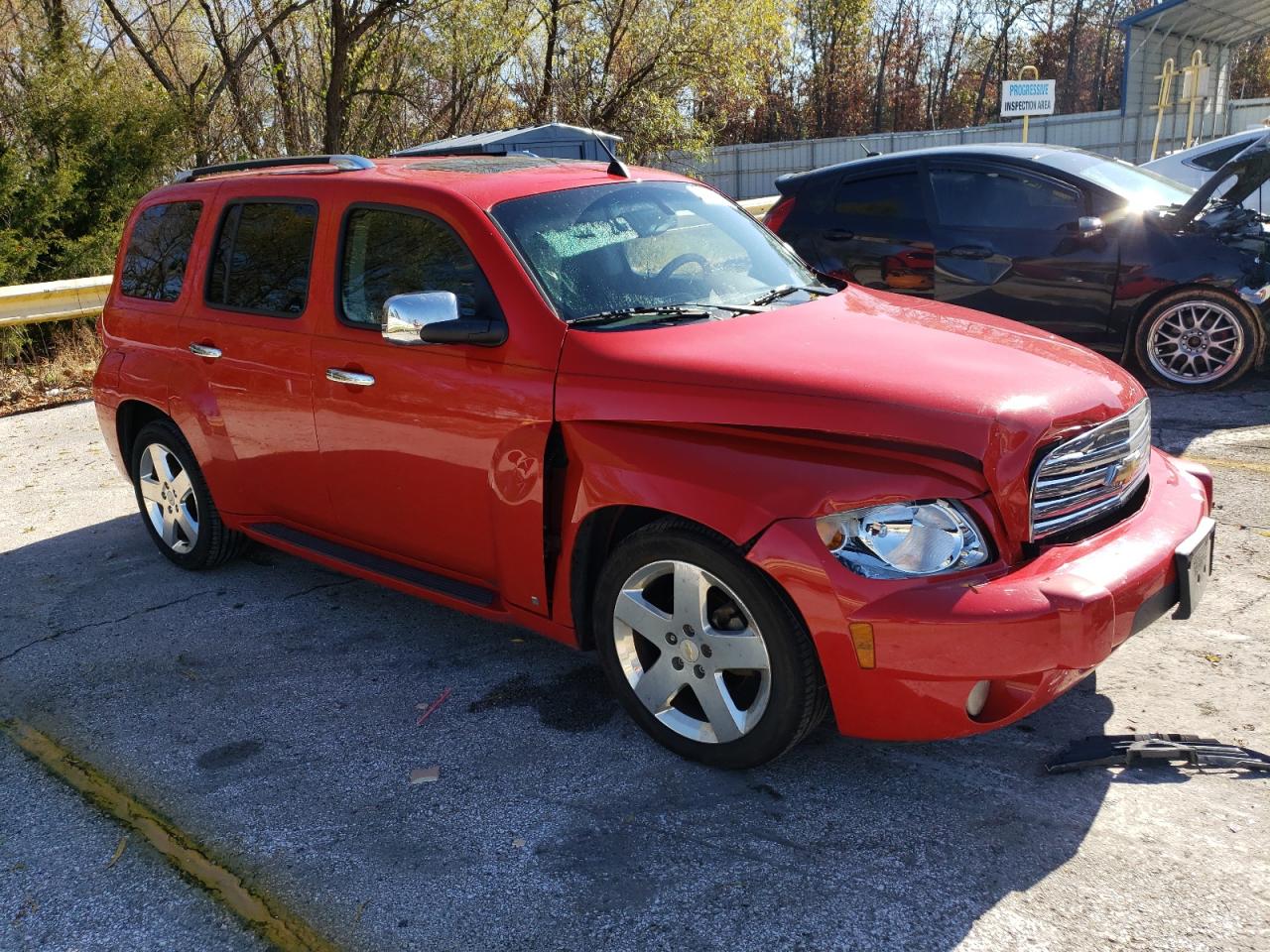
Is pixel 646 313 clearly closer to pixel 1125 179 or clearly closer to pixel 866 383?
pixel 866 383

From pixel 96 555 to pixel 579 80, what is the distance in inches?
598

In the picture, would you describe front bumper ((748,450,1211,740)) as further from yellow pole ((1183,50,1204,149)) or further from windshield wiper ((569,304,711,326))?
yellow pole ((1183,50,1204,149))

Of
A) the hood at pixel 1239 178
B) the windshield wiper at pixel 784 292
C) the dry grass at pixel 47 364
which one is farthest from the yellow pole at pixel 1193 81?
Result: the windshield wiper at pixel 784 292

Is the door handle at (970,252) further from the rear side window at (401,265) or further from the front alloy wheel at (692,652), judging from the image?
the front alloy wheel at (692,652)

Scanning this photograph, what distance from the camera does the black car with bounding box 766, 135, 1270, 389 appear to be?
24.0 ft

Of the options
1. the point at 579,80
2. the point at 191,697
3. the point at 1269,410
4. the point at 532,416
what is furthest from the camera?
the point at 579,80

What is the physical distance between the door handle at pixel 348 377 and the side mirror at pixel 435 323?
0.40 m

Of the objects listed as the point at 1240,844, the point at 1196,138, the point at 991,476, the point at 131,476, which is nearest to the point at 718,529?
the point at 991,476

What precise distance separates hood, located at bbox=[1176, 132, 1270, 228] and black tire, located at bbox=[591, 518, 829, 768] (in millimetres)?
5613

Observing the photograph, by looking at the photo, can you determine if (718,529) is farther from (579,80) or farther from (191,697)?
(579,80)

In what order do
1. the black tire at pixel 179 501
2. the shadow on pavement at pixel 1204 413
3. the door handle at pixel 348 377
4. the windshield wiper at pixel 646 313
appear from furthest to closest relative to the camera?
the shadow on pavement at pixel 1204 413, the black tire at pixel 179 501, the door handle at pixel 348 377, the windshield wiper at pixel 646 313

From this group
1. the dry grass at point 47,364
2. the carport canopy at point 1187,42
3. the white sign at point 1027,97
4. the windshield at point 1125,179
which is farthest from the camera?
the carport canopy at point 1187,42

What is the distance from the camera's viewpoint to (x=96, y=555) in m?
5.89

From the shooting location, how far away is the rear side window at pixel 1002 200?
25.0ft
